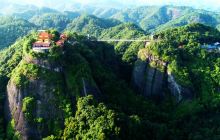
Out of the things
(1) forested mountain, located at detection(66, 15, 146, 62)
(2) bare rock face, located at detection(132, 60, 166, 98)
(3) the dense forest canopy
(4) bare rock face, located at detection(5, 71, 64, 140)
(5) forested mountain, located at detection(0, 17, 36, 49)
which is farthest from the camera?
(5) forested mountain, located at detection(0, 17, 36, 49)

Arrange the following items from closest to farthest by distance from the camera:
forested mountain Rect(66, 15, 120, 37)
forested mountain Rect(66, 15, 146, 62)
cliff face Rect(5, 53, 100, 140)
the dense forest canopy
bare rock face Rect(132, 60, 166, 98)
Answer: the dense forest canopy, cliff face Rect(5, 53, 100, 140), bare rock face Rect(132, 60, 166, 98), forested mountain Rect(66, 15, 146, 62), forested mountain Rect(66, 15, 120, 37)

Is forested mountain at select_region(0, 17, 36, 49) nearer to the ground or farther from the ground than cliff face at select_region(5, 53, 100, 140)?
farther from the ground

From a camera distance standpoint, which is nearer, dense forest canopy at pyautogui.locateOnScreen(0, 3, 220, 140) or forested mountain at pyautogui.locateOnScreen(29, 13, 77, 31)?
dense forest canopy at pyautogui.locateOnScreen(0, 3, 220, 140)

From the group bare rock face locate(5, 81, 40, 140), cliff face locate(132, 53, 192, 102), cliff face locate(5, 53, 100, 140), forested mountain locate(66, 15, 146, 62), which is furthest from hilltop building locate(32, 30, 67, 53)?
forested mountain locate(66, 15, 146, 62)

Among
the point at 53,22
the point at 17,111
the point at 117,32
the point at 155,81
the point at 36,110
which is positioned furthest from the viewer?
the point at 53,22

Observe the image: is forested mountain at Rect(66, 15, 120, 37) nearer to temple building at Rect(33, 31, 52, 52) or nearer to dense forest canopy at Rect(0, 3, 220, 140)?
dense forest canopy at Rect(0, 3, 220, 140)

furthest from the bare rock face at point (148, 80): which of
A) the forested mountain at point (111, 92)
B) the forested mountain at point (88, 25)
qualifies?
the forested mountain at point (88, 25)

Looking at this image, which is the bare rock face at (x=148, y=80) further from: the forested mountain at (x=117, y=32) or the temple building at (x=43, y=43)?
the temple building at (x=43, y=43)

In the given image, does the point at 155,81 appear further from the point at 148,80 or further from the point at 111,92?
the point at 111,92

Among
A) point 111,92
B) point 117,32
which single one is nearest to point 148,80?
point 111,92
